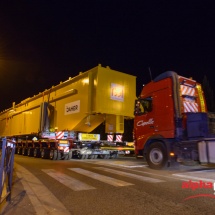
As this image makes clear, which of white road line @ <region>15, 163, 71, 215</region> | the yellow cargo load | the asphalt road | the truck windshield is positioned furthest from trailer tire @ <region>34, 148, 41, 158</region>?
white road line @ <region>15, 163, 71, 215</region>

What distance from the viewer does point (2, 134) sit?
30.2m

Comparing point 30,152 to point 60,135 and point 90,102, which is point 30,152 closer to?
point 60,135

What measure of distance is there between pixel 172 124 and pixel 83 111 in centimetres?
558

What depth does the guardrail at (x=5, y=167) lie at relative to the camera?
464cm

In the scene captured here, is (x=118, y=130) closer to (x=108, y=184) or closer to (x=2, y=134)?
(x=108, y=184)

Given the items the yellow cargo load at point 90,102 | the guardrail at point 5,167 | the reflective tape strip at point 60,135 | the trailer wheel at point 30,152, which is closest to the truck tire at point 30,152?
the trailer wheel at point 30,152

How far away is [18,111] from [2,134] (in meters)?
7.09

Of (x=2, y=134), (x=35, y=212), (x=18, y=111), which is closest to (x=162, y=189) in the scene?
(x=35, y=212)

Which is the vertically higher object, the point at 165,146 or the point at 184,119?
the point at 184,119

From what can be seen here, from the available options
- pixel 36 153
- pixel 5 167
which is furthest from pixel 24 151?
pixel 5 167

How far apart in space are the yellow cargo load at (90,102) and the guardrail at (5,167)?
7955 millimetres

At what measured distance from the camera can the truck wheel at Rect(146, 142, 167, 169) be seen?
9.60 meters

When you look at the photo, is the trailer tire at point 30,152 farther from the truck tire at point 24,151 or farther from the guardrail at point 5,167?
the guardrail at point 5,167

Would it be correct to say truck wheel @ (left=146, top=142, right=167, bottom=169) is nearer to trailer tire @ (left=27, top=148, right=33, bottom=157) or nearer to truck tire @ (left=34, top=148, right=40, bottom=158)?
truck tire @ (left=34, top=148, right=40, bottom=158)
